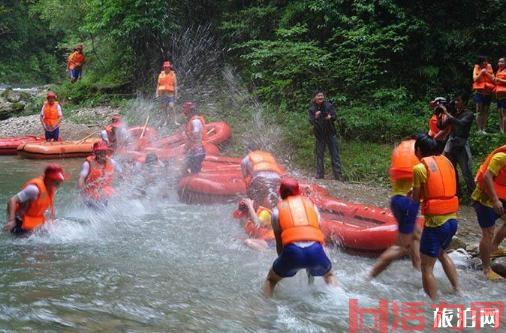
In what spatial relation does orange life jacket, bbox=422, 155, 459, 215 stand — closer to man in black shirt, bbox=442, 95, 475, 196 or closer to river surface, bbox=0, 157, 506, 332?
river surface, bbox=0, 157, 506, 332

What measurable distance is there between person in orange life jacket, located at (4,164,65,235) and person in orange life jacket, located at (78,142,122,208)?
4.09 feet

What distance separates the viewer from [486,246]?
5.55 m

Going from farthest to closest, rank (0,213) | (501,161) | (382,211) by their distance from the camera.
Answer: (0,213), (382,211), (501,161)

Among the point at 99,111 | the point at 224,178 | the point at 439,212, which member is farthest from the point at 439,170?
the point at 99,111

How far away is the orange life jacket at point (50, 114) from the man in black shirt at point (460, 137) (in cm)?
1014

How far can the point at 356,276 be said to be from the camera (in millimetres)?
5754

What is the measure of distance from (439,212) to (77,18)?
2137 cm

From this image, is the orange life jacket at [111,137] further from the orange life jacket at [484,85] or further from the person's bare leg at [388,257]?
the orange life jacket at [484,85]

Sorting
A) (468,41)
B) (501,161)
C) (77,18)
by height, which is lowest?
(501,161)

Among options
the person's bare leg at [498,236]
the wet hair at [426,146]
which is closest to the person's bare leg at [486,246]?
the person's bare leg at [498,236]

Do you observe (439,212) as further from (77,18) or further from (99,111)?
(77,18)

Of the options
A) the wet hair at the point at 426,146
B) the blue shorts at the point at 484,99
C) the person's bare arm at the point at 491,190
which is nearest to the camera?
the wet hair at the point at 426,146

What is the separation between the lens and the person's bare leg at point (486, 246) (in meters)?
5.50

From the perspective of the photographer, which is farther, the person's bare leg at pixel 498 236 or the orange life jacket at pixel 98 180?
the orange life jacket at pixel 98 180
